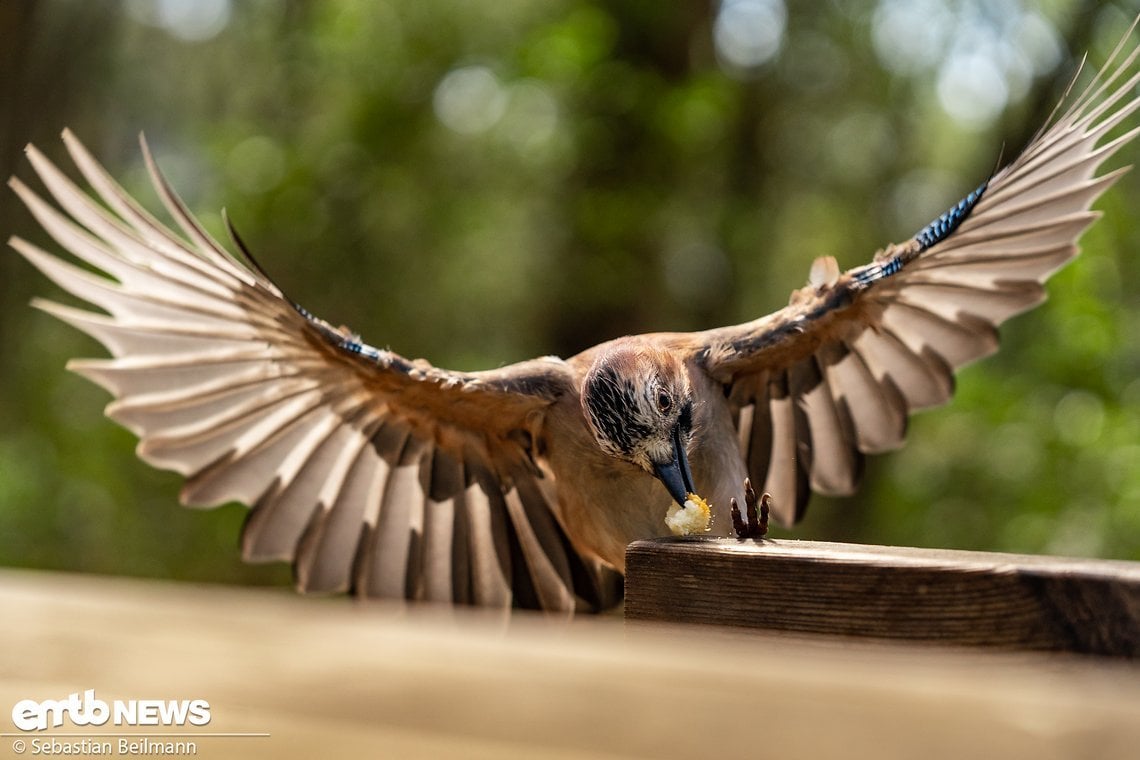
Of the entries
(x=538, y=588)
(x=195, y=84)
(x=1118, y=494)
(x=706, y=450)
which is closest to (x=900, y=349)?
(x=706, y=450)

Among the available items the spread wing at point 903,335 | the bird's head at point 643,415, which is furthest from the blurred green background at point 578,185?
the bird's head at point 643,415

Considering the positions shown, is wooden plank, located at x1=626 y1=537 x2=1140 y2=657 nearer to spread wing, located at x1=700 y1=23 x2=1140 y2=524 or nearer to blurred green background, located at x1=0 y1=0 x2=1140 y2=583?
spread wing, located at x1=700 y1=23 x2=1140 y2=524

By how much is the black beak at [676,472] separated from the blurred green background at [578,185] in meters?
5.17

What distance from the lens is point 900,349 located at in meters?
4.62

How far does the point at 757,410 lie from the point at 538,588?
43.8 inches

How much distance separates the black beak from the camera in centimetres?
360

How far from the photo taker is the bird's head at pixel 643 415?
365 centimetres

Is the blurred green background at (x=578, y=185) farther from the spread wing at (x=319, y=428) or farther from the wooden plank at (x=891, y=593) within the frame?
the wooden plank at (x=891, y=593)

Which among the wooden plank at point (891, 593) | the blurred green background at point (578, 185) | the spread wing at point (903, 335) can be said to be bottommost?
the wooden plank at point (891, 593)

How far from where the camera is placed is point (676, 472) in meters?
3.65

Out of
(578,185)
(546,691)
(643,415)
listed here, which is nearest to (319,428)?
(643,415)

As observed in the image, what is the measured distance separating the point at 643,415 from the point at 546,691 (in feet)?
8.19

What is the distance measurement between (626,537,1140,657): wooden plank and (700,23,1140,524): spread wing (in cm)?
197

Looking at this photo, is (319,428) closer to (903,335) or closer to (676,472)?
(676,472)
